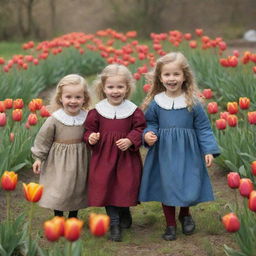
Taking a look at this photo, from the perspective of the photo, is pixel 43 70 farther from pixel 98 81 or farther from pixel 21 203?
pixel 98 81

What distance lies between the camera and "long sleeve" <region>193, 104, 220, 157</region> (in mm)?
3758

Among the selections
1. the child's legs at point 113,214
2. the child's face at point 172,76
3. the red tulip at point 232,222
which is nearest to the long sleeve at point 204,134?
the child's face at point 172,76

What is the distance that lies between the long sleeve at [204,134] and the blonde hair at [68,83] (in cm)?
Answer: 71

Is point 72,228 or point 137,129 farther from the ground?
point 137,129

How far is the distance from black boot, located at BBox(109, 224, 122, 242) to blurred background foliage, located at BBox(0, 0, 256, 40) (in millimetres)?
13996

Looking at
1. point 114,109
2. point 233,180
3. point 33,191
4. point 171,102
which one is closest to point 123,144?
point 114,109

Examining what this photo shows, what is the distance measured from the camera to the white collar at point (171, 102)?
3846 millimetres

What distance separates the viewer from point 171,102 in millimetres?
3861

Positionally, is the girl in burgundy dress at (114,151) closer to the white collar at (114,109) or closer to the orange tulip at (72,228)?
the white collar at (114,109)

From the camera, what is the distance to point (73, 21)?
1869 centimetres

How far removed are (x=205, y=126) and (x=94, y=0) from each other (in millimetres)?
15651

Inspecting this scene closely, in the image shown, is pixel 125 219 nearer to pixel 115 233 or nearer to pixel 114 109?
pixel 115 233

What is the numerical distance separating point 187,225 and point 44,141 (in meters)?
1.04

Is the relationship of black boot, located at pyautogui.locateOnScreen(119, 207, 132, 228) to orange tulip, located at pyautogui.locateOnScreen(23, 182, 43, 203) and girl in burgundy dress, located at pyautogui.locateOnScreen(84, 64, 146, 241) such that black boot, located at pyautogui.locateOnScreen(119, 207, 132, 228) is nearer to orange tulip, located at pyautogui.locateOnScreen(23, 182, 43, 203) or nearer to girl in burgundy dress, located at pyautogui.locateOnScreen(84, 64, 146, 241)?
girl in burgundy dress, located at pyautogui.locateOnScreen(84, 64, 146, 241)
